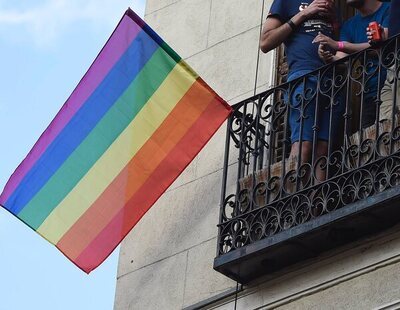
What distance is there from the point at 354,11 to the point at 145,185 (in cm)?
231

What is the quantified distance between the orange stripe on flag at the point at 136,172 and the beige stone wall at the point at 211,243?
0.38 metres

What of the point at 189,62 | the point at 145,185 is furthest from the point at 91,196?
the point at 189,62

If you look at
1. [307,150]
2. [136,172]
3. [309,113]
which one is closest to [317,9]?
[309,113]

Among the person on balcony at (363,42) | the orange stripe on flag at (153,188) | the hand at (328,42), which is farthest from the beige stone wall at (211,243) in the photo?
the hand at (328,42)

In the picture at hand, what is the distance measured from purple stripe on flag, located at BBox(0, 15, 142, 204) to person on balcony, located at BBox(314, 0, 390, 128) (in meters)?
1.87

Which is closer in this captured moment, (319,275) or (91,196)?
(319,275)

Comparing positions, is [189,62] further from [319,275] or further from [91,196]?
[319,275]

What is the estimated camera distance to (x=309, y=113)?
13609 millimetres

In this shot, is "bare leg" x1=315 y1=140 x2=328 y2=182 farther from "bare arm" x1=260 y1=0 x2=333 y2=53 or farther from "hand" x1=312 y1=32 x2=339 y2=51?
"bare arm" x1=260 y1=0 x2=333 y2=53

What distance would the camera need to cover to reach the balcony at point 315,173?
12633 millimetres

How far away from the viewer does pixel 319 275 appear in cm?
1283

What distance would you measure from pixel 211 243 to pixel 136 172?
927mm

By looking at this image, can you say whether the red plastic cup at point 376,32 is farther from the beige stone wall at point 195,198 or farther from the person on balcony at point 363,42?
the beige stone wall at point 195,198

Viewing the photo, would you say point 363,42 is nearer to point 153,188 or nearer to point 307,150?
point 307,150
